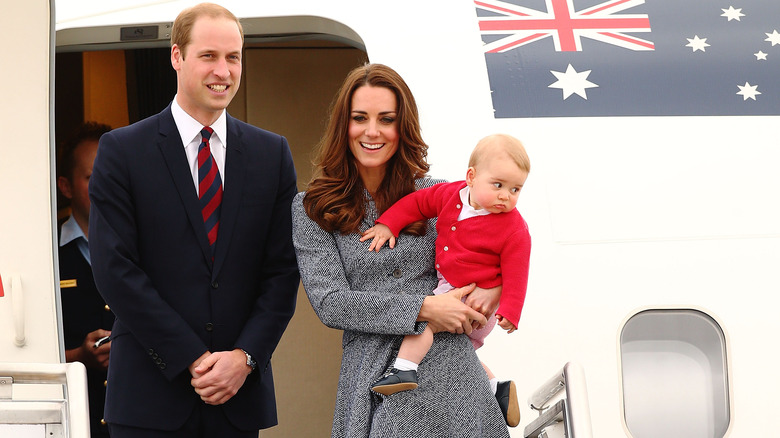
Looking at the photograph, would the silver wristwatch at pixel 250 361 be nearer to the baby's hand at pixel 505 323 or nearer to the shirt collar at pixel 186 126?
the shirt collar at pixel 186 126

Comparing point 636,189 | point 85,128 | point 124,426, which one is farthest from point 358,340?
point 85,128

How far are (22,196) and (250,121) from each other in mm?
2608

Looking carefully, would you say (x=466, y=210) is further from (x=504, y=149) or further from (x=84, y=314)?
(x=84, y=314)

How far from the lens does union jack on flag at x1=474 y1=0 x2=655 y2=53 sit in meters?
3.67

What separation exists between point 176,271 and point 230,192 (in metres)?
0.29

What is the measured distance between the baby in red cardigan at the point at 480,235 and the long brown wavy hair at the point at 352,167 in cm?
7

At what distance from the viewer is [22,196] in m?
2.86

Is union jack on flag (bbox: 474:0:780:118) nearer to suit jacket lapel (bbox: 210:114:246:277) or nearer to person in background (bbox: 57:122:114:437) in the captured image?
suit jacket lapel (bbox: 210:114:246:277)

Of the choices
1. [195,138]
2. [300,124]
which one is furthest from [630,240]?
[300,124]

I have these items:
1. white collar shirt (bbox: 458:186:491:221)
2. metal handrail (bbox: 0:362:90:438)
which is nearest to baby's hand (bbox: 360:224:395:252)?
white collar shirt (bbox: 458:186:491:221)

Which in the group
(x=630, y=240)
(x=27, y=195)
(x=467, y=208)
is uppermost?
(x=27, y=195)

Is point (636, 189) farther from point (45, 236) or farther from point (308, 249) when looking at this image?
point (45, 236)

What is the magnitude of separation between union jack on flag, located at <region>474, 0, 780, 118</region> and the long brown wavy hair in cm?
102

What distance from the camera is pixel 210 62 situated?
106 inches
